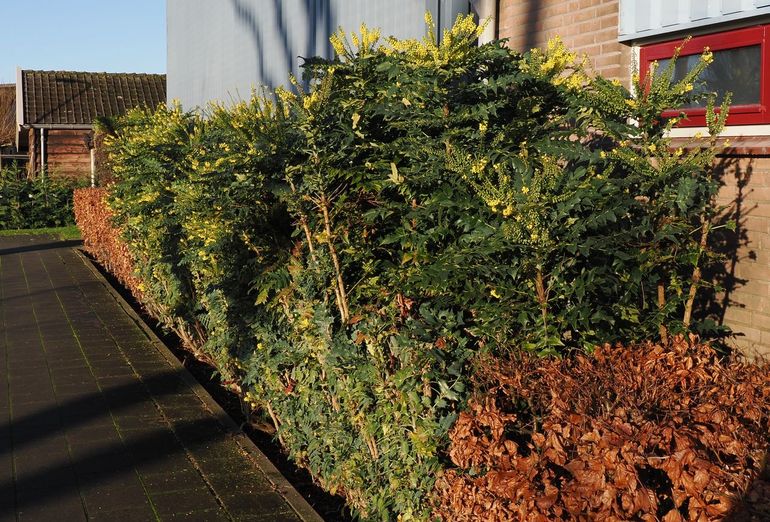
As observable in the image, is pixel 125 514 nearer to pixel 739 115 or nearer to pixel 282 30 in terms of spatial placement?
pixel 739 115

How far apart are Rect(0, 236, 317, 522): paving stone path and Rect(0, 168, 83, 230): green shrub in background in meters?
15.4

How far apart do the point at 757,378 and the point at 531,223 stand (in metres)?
1.06

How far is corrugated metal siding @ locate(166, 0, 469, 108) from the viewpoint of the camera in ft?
26.7

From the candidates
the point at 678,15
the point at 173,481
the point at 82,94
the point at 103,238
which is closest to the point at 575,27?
the point at 678,15

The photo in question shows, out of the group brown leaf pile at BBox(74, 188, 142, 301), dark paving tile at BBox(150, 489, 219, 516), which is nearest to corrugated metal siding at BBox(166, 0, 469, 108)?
brown leaf pile at BBox(74, 188, 142, 301)

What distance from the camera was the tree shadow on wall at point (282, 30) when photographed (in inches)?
397

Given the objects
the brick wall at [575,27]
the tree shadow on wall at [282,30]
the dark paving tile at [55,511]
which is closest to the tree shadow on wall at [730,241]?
the brick wall at [575,27]

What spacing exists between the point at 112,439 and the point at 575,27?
4061 millimetres

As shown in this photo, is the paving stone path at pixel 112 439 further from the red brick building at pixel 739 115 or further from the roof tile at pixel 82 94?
the roof tile at pixel 82 94

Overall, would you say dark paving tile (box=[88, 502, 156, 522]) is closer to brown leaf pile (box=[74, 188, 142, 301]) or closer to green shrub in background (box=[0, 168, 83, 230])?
brown leaf pile (box=[74, 188, 142, 301])

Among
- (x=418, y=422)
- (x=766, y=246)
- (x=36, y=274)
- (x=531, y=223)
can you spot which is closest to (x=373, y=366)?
(x=418, y=422)

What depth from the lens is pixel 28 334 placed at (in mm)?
9531

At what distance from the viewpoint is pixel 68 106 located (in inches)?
1339

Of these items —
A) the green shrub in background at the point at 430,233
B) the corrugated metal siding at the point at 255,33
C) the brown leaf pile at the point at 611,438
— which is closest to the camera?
the brown leaf pile at the point at 611,438
